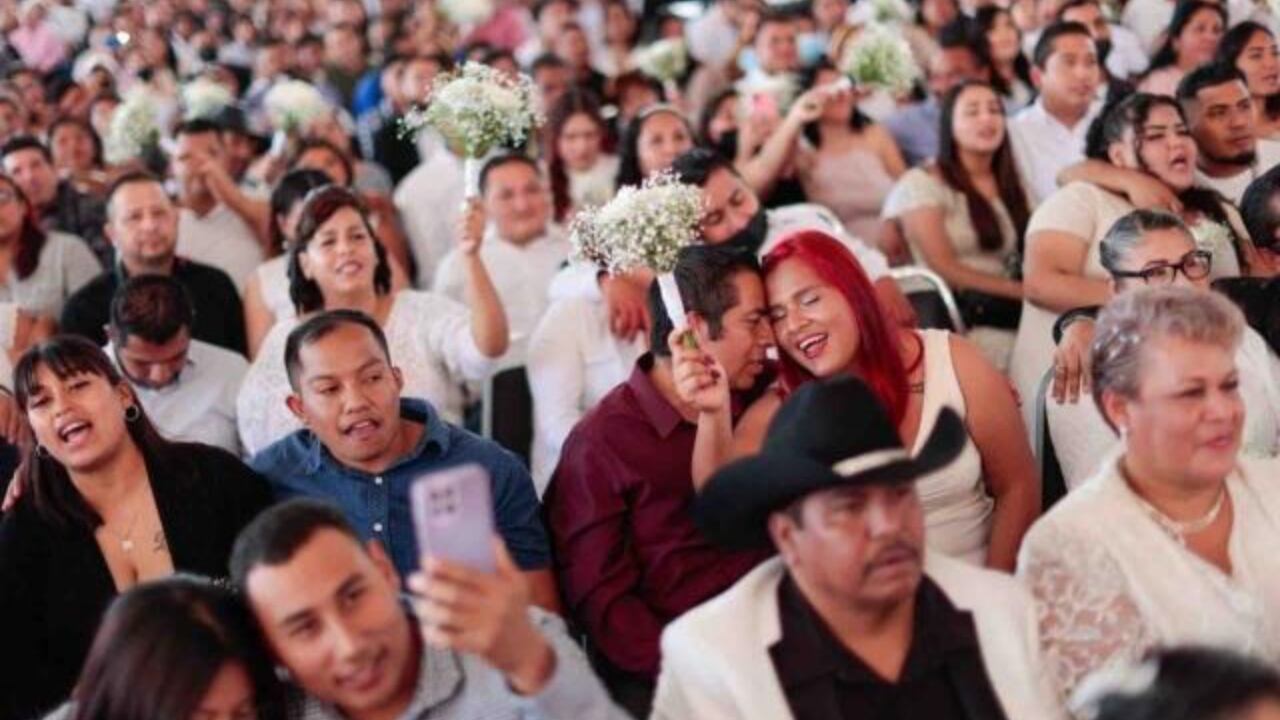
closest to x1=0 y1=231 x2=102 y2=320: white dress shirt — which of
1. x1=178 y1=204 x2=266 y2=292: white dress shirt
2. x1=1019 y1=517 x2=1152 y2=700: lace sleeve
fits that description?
x1=178 y1=204 x2=266 y2=292: white dress shirt

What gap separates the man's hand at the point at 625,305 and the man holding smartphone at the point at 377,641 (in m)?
1.72

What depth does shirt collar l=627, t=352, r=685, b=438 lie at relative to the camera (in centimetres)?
321

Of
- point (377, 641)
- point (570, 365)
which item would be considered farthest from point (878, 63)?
point (377, 641)

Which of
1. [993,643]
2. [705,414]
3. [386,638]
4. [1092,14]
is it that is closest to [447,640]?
[386,638]

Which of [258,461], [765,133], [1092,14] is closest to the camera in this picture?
[258,461]

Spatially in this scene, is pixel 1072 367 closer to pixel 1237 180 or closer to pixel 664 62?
pixel 1237 180

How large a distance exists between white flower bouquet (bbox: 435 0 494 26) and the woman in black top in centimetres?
633

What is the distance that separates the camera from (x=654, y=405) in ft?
10.6

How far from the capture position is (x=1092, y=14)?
23.3ft

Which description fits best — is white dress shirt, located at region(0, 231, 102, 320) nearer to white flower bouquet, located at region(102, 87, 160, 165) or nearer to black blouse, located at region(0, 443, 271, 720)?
white flower bouquet, located at region(102, 87, 160, 165)

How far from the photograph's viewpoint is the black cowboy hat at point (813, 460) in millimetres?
2258

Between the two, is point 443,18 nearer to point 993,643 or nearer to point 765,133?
point 765,133

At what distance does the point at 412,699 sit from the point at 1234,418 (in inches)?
51.3

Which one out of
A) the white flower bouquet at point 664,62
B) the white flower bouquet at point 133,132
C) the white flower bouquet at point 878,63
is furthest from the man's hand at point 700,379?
the white flower bouquet at point 664,62
